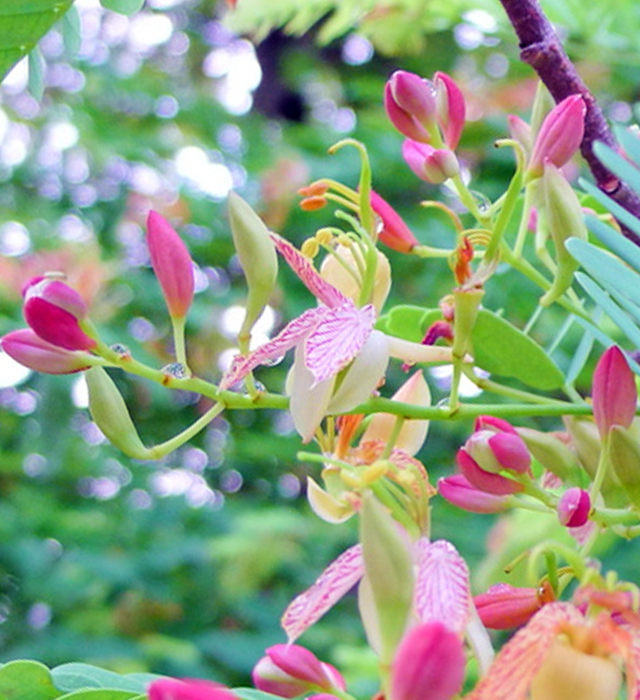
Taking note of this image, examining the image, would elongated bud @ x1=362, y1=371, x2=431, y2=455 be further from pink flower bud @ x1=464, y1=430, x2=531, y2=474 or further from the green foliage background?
the green foliage background

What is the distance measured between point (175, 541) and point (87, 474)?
21cm

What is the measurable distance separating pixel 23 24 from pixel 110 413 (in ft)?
0.42

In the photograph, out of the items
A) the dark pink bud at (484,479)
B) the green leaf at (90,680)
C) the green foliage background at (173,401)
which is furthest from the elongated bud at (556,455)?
the green foliage background at (173,401)

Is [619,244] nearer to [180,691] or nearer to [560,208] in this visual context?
[560,208]

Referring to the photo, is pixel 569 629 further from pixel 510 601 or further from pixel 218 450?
pixel 218 450

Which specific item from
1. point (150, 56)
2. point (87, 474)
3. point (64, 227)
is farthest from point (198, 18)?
point (87, 474)

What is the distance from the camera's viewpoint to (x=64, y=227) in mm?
1804

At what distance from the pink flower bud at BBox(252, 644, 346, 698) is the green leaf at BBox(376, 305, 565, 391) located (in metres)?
0.13

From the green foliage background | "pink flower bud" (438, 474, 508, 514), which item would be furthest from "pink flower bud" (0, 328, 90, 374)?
the green foliage background

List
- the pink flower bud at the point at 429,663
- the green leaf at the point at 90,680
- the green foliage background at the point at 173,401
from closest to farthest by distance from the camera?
1. the pink flower bud at the point at 429,663
2. the green leaf at the point at 90,680
3. the green foliage background at the point at 173,401

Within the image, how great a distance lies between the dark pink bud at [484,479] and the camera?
31 centimetres

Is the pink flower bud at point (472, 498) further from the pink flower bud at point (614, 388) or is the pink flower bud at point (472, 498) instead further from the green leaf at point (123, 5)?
the green leaf at point (123, 5)

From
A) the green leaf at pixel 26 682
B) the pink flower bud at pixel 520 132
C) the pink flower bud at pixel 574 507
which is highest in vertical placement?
the pink flower bud at pixel 520 132

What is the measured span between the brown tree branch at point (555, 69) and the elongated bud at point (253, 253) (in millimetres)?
101
